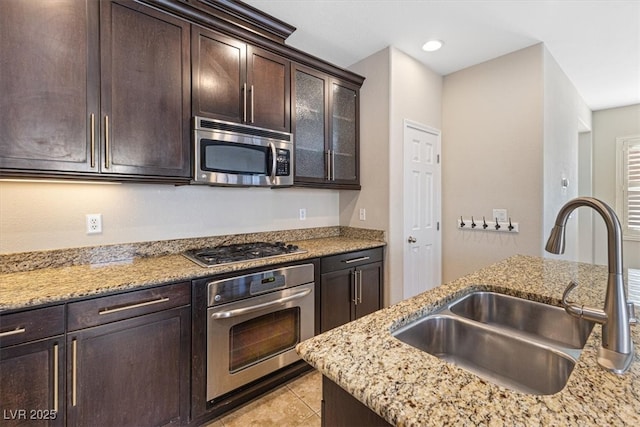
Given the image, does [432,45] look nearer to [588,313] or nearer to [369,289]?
[369,289]

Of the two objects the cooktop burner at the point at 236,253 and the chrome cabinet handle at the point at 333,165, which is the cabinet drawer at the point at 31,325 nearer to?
the cooktop burner at the point at 236,253

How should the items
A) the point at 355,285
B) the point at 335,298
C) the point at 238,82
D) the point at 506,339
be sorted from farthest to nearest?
the point at 355,285, the point at 335,298, the point at 238,82, the point at 506,339

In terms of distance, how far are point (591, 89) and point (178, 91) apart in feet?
15.7

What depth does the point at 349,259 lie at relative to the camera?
2387mm

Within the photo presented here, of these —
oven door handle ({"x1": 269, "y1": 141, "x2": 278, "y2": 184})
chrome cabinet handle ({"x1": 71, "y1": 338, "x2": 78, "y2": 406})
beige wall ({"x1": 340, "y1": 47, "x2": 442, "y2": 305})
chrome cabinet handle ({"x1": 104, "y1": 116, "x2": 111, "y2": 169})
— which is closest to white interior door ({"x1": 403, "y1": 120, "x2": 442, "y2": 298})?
beige wall ({"x1": 340, "y1": 47, "x2": 442, "y2": 305})

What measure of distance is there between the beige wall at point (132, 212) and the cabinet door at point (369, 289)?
0.79 metres

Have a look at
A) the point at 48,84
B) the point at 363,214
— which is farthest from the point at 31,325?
the point at 363,214

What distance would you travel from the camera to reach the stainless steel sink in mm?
857

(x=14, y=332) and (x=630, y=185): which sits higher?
(x=630, y=185)

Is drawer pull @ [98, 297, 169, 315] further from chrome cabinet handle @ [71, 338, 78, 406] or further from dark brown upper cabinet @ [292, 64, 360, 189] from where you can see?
dark brown upper cabinet @ [292, 64, 360, 189]

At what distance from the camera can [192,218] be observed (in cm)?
219

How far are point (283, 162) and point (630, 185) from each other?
504cm

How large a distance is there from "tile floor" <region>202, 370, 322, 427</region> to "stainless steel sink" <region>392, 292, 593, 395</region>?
44.4 inches

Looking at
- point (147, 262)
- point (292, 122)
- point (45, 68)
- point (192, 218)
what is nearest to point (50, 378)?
point (147, 262)
